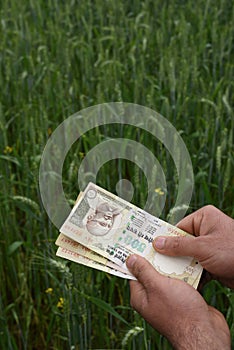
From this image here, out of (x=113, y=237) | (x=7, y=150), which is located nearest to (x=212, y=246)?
(x=113, y=237)

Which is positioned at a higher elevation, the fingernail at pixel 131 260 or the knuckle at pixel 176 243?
the knuckle at pixel 176 243

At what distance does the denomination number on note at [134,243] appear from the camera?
1162 mm

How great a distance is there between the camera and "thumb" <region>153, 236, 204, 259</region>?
1.10 m

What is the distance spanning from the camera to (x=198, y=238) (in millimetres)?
1100

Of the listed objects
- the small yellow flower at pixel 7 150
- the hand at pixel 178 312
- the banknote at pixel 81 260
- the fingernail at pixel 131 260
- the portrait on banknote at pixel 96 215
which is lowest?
the small yellow flower at pixel 7 150

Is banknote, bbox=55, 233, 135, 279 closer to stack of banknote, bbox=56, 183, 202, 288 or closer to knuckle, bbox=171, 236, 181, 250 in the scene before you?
stack of banknote, bbox=56, 183, 202, 288

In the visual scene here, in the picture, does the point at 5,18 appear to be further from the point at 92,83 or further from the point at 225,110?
the point at 225,110

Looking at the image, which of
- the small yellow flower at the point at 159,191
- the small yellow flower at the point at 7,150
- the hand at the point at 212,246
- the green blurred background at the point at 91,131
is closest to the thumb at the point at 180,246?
the hand at the point at 212,246

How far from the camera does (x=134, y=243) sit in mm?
1168

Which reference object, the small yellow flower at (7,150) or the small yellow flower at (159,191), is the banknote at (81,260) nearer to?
the small yellow flower at (159,191)

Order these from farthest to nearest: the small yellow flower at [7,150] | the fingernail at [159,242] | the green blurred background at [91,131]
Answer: the small yellow flower at [7,150], the green blurred background at [91,131], the fingernail at [159,242]

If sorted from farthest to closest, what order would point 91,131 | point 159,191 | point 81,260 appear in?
point 91,131 < point 159,191 < point 81,260

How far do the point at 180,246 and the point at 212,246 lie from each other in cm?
6

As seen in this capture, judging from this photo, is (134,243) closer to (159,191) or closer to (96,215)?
(96,215)
